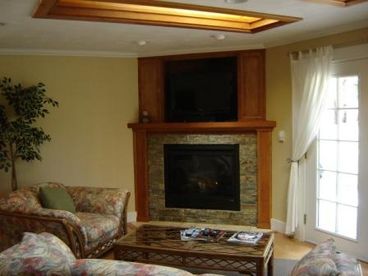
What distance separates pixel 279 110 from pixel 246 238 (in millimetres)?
2044

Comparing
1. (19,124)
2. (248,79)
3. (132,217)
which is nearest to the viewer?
(19,124)

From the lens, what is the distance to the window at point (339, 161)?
397 cm

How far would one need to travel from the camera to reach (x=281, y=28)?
4.03 meters

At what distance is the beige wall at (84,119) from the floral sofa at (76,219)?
909 millimetres

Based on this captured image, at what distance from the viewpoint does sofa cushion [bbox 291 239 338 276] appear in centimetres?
169

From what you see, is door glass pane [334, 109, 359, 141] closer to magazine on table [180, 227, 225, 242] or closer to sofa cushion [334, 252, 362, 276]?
magazine on table [180, 227, 225, 242]

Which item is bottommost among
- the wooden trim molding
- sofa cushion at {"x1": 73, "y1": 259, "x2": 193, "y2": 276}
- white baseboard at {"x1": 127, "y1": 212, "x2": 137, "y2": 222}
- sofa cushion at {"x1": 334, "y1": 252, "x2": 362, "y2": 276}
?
white baseboard at {"x1": 127, "y1": 212, "x2": 137, "y2": 222}

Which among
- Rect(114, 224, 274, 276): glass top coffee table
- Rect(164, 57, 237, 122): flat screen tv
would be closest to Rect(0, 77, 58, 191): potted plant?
Rect(164, 57, 237, 122): flat screen tv

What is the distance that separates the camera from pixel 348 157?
404 cm

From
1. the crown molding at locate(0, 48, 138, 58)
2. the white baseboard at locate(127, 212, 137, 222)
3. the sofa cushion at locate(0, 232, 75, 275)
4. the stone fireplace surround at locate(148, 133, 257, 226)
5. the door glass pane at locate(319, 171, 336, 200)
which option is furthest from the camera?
the white baseboard at locate(127, 212, 137, 222)

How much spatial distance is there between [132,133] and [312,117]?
8.33ft

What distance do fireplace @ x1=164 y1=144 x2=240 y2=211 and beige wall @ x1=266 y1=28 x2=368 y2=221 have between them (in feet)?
1.73

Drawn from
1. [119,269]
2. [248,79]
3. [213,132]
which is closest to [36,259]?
[119,269]

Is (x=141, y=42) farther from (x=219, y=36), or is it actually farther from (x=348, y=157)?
(x=348, y=157)
